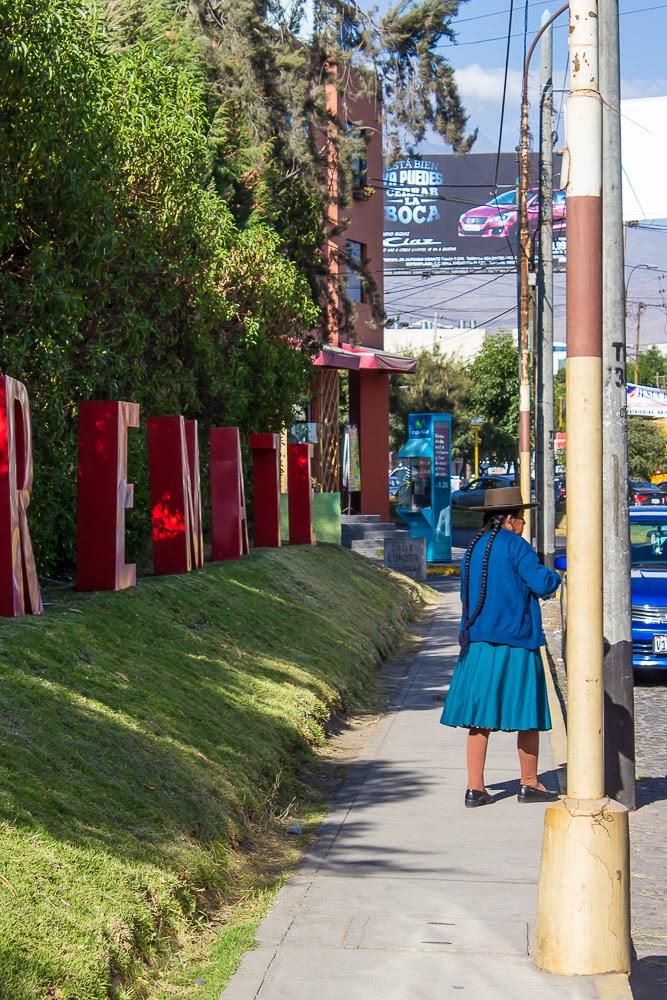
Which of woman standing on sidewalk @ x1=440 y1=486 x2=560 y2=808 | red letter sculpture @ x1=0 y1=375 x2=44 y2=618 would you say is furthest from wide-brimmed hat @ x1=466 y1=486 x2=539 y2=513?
red letter sculpture @ x1=0 y1=375 x2=44 y2=618

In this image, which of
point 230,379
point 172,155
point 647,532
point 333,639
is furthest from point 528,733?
point 230,379

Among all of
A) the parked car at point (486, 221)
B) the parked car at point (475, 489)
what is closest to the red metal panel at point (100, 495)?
the parked car at point (475, 489)

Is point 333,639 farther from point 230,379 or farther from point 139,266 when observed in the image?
point 230,379

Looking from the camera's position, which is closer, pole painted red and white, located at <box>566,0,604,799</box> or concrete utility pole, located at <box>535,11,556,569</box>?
pole painted red and white, located at <box>566,0,604,799</box>

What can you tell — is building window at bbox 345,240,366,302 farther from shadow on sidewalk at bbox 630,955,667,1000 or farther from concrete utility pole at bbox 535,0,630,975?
shadow on sidewalk at bbox 630,955,667,1000

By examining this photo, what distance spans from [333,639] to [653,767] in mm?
4633

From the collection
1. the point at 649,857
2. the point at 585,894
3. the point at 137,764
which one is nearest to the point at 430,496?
the point at 649,857

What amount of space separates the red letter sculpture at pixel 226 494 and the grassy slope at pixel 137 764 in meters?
2.77

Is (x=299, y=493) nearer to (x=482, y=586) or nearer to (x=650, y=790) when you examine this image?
(x=650, y=790)

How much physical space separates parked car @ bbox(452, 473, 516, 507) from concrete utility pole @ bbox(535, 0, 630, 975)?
4577cm

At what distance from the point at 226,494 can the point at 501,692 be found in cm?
743

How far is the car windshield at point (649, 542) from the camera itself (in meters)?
14.3

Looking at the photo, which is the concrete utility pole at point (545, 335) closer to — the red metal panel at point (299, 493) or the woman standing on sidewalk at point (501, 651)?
the red metal panel at point (299, 493)

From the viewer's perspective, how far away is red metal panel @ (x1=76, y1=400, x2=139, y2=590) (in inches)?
405
